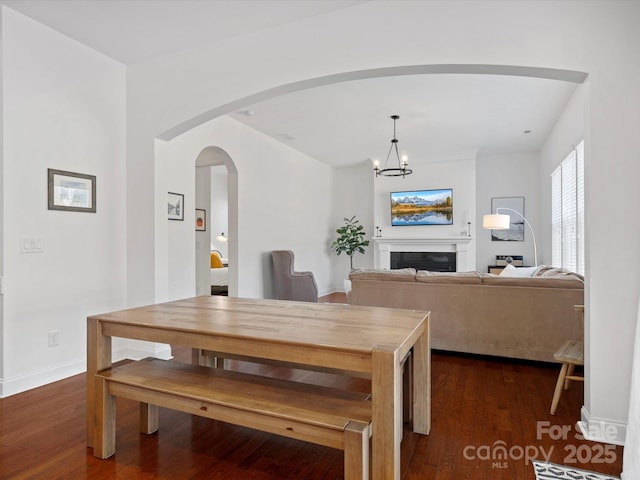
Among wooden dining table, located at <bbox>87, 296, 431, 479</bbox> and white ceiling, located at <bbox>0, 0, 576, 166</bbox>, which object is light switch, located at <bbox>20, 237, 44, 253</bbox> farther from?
white ceiling, located at <bbox>0, 0, 576, 166</bbox>

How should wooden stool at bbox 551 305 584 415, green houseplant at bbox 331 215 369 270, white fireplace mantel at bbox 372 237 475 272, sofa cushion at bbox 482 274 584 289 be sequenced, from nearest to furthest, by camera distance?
wooden stool at bbox 551 305 584 415 < sofa cushion at bbox 482 274 584 289 < white fireplace mantel at bbox 372 237 475 272 < green houseplant at bbox 331 215 369 270

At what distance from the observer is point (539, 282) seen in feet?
11.4

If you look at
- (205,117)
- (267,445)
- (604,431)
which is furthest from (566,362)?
(205,117)

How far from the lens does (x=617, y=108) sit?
2131mm

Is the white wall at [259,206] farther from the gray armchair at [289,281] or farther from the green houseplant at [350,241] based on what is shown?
the green houseplant at [350,241]

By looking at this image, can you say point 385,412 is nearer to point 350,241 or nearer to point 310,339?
point 310,339

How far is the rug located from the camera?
1.81 metres

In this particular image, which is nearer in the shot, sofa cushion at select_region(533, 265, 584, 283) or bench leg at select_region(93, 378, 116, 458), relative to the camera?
bench leg at select_region(93, 378, 116, 458)

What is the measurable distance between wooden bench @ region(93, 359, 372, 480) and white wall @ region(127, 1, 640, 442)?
153cm

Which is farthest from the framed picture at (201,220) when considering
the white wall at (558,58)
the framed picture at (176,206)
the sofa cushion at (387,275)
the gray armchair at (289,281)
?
the white wall at (558,58)

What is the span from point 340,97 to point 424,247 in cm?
415

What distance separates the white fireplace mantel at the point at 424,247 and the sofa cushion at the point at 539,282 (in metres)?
3.84

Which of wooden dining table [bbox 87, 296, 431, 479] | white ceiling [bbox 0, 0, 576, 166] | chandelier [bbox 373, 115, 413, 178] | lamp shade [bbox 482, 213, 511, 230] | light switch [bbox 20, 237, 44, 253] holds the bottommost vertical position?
wooden dining table [bbox 87, 296, 431, 479]

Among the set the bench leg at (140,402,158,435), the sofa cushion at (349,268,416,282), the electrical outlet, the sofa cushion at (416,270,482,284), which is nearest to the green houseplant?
the sofa cushion at (349,268,416,282)
